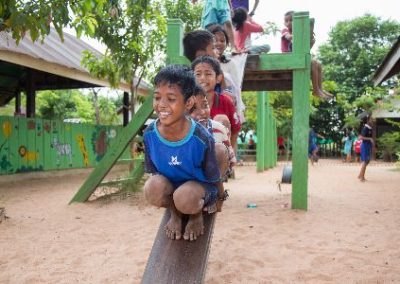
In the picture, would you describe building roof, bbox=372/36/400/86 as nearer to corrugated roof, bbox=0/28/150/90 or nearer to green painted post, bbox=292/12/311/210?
green painted post, bbox=292/12/311/210

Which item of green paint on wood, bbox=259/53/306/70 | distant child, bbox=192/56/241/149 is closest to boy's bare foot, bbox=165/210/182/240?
distant child, bbox=192/56/241/149

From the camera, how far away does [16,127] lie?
1027 cm

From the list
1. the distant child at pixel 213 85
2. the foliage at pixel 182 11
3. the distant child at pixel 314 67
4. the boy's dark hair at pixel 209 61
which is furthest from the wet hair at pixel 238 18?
the foliage at pixel 182 11

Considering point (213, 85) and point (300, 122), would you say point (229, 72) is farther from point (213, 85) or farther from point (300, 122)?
point (300, 122)

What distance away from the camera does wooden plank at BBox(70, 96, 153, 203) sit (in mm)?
6168

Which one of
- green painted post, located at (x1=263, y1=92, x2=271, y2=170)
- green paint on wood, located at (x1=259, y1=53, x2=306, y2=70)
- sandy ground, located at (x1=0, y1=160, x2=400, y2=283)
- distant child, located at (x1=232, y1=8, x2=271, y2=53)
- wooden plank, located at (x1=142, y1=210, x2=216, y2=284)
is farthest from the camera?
green painted post, located at (x1=263, y1=92, x2=271, y2=170)

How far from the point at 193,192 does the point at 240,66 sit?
10.5ft

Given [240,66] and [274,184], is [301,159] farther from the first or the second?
[274,184]

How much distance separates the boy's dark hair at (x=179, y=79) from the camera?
7.64 ft

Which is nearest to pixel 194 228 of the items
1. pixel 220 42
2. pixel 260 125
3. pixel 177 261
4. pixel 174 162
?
pixel 177 261

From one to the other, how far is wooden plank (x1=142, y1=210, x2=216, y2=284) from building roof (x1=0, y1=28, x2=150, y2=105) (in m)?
4.98

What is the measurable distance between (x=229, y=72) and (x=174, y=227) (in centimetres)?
259

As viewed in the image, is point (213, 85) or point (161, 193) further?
point (213, 85)

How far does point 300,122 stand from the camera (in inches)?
245
